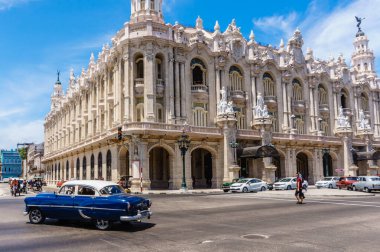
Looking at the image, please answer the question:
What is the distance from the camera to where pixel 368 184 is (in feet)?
111

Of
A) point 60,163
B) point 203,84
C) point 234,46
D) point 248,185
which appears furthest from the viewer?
point 60,163

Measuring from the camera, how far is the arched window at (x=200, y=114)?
43.5 meters

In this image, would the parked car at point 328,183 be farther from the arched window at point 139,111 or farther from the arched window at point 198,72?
the arched window at point 139,111

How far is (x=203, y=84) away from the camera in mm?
44719

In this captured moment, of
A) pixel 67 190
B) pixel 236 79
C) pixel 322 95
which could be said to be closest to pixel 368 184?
pixel 236 79

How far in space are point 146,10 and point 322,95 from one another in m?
29.9

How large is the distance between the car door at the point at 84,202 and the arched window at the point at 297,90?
Result: 44.9 meters

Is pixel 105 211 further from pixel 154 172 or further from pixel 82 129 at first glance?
pixel 82 129

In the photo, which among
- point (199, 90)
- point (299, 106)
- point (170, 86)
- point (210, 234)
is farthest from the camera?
point (299, 106)

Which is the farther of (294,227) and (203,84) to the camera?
(203,84)

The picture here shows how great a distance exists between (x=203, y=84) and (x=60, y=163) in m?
37.9

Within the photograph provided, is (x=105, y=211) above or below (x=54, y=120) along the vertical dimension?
below

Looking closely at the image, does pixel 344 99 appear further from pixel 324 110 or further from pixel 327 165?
pixel 327 165

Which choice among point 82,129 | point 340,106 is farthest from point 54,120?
point 340,106
